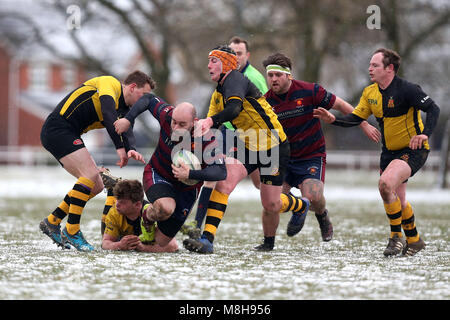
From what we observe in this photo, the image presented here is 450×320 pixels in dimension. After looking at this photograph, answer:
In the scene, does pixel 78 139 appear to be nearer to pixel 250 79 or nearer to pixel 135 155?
pixel 135 155

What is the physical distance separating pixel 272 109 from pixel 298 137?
0.92 meters

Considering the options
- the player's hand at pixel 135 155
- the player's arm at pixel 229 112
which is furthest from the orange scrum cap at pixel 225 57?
the player's hand at pixel 135 155

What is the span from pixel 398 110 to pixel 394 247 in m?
1.31

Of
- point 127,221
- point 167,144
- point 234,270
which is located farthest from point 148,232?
point 234,270

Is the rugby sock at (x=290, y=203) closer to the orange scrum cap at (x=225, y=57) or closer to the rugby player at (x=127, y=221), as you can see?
the rugby player at (x=127, y=221)

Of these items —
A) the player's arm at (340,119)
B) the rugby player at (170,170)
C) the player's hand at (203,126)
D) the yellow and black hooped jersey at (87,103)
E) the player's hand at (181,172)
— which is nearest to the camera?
the player's hand at (203,126)

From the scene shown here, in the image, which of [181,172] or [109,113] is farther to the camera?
[109,113]

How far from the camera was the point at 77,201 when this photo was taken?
784 centimetres

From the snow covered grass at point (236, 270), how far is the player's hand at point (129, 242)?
0.62ft

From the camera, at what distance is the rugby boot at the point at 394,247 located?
7.49 meters

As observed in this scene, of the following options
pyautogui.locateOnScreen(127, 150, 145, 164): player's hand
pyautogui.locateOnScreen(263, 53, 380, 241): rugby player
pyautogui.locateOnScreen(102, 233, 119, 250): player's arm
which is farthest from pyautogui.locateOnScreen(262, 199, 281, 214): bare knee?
pyautogui.locateOnScreen(102, 233, 119, 250): player's arm

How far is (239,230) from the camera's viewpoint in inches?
416

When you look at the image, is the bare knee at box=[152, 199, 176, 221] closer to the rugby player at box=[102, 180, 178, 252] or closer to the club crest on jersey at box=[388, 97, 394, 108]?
the rugby player at box=[102, 180, 178, 252]
